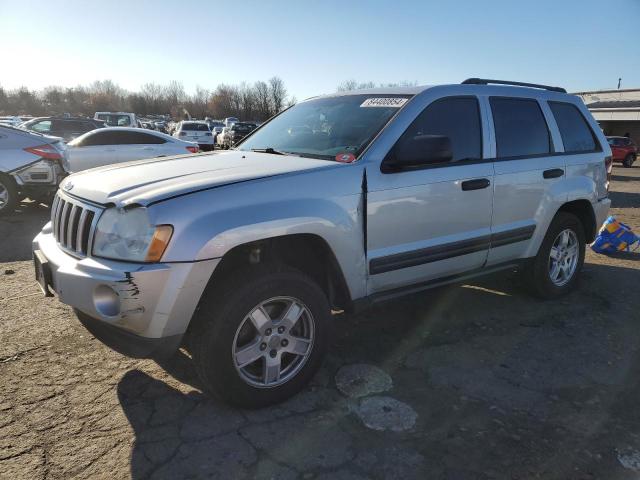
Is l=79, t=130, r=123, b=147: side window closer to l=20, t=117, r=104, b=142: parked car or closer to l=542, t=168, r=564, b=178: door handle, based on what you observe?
l=20, t=117, r=104, b=142: parked car

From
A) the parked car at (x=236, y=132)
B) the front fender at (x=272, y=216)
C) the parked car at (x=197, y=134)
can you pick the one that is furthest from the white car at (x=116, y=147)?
the parked car at (x=236, y=132)

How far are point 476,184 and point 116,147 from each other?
9.12 m

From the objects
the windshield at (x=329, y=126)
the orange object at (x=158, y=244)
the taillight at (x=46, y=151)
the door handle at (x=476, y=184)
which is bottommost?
the orange object at (x=158, y=244)

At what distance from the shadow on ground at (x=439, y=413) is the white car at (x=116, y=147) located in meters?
8.00

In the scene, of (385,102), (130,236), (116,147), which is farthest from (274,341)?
(116,147)

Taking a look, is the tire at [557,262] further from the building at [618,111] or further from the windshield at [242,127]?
the building at [618,111]

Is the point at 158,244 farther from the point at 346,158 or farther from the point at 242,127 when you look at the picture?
the point at 242,127

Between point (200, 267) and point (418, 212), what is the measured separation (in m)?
Result: 1.56

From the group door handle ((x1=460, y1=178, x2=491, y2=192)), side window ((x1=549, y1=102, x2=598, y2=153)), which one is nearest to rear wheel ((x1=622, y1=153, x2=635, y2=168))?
side window ((x1=549, y1=102, x2=598, y2=153))

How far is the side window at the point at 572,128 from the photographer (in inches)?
178

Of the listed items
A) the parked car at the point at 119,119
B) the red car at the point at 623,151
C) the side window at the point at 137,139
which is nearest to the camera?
the side window at the point at 137,139

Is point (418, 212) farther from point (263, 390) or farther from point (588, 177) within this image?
point (588, 177)

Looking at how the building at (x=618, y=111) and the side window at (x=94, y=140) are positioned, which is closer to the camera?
the side window at (x=94, y=140)

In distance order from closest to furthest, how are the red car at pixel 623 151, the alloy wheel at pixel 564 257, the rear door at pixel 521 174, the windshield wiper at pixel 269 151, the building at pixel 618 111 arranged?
the windshield wiper at pixel 269 151, the rear door at pixel 521 174, the alloy wheel at pixel 564 257, the red car at pixel 623 151, the building at pixel 618 111
